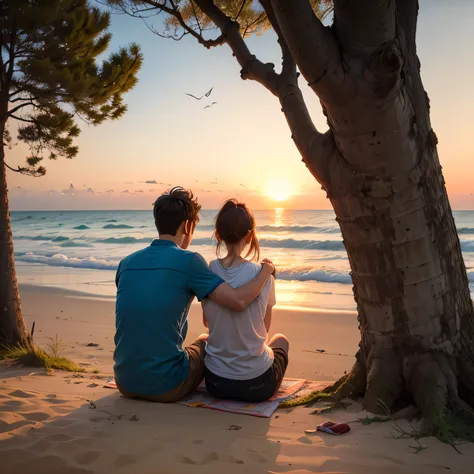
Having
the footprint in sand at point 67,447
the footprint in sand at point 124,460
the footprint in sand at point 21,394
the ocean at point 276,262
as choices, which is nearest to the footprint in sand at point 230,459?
the footprint in sand at point 124,460

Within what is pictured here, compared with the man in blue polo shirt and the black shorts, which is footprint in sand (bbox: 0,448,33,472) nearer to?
the man in blue polo shirt

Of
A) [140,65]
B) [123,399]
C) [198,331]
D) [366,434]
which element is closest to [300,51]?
[366,434]

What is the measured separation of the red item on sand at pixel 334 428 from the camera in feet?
10.1

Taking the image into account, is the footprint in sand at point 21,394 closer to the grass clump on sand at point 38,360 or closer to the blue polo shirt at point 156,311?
the blue polo shirt at point 156,311

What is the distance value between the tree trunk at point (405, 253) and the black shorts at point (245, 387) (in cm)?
64

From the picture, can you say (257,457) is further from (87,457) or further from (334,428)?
(87,457)

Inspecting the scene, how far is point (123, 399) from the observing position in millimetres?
3717

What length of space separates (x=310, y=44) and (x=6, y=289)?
4250mm

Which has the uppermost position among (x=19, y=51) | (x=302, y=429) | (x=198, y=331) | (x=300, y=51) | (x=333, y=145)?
(x=19, y=51)

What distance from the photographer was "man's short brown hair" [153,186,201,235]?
363 centimetres

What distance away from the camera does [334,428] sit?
311cm

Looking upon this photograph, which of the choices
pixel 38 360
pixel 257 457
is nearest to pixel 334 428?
pixel 257 457

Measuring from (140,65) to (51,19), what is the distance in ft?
3.88

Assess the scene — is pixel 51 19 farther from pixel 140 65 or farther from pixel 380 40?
pixel 380 40
